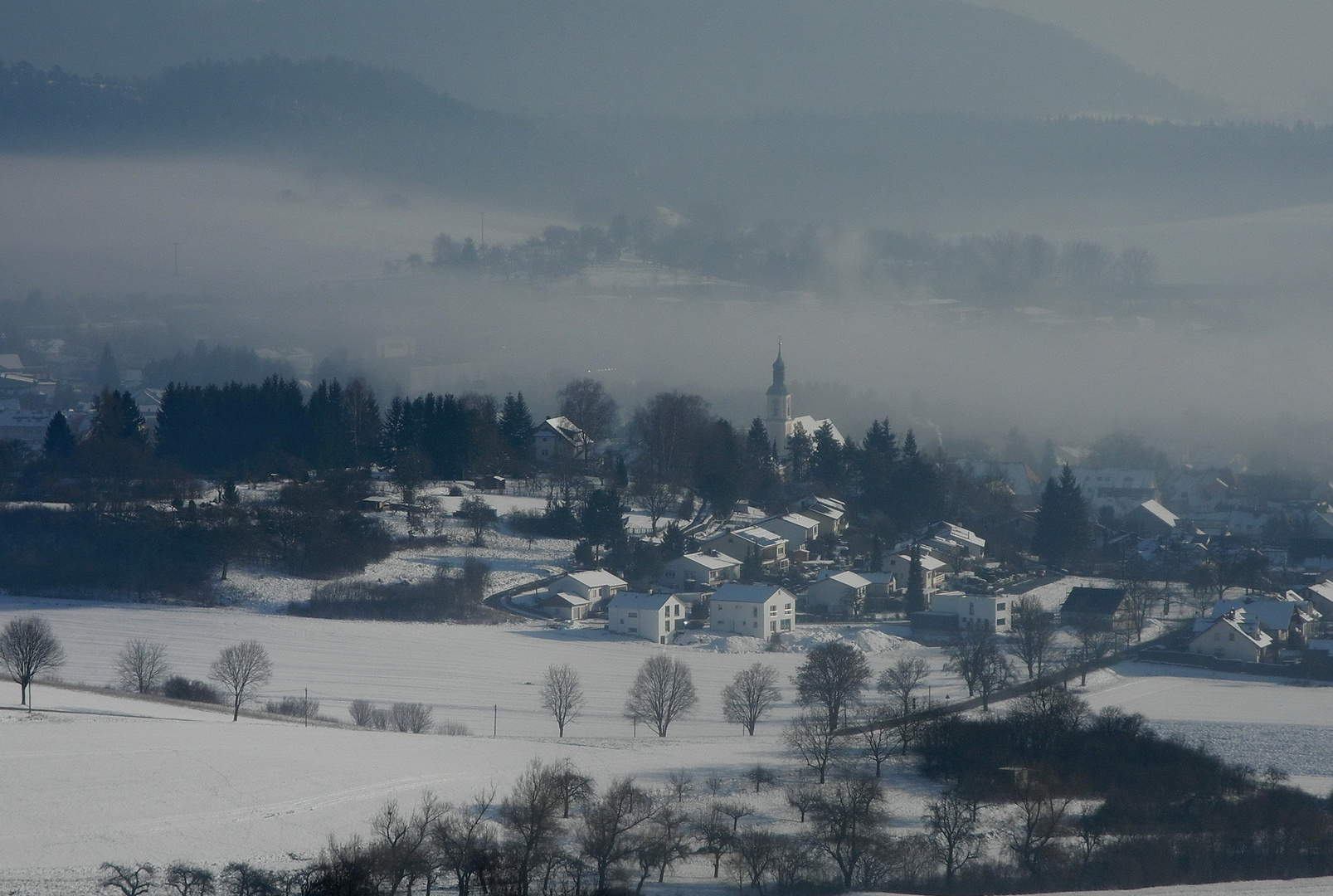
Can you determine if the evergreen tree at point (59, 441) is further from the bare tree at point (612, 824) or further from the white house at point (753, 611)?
the bare tree at point (612, 824)

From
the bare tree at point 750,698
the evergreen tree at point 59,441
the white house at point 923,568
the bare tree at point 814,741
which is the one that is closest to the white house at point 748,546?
the white house at point 923,568

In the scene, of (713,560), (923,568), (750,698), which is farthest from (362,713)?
(923,568)

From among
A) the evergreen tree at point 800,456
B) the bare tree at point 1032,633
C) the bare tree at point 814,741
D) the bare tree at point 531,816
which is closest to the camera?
the bare tree at point 531,816

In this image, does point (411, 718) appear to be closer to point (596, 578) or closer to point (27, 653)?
point (27, 653)

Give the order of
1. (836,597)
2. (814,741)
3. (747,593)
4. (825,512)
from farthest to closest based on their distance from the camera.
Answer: (825,512) → (836,597) → (747,593) → (814,741)

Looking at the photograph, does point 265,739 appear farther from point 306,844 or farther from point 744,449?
point 744,449

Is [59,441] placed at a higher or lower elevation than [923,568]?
higher

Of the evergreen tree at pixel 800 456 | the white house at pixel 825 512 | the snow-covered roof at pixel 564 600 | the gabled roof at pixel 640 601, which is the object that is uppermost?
the evergreen tree at pixel 800 456
